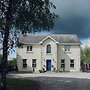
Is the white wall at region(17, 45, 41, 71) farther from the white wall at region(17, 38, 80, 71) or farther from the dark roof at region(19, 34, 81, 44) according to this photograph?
the dark roof at region(19, 34, 81, 44)

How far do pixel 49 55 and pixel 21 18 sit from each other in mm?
38256

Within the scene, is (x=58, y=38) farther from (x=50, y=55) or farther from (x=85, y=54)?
(x=85, y=54)

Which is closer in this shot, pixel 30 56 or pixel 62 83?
pixel 62 83

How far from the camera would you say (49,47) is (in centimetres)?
5697

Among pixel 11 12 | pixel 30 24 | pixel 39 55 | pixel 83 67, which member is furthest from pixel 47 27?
pixel 83 67

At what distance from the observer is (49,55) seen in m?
56.5

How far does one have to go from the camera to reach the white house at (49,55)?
56.2 m

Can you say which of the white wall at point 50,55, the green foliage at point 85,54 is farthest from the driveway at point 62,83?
the green foliage at point 85,54

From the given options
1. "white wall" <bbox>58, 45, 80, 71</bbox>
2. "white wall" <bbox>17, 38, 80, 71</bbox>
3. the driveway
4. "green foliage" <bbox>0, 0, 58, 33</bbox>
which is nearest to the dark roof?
"white wall" <bbox>17, 38, 80, 71</bbox>

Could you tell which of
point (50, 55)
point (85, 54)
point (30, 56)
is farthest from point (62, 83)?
point (85, 54)

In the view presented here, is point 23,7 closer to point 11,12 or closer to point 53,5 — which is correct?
point 11,12

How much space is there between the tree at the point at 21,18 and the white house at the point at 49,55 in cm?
3720

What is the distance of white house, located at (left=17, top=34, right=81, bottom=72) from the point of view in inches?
2212

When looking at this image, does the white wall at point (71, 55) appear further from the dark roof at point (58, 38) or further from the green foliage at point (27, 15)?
the green foliage at point (27, 15)
